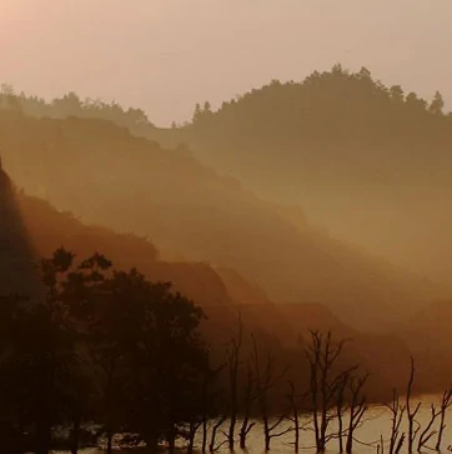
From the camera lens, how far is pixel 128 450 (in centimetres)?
5959

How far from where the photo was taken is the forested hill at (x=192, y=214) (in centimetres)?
14738

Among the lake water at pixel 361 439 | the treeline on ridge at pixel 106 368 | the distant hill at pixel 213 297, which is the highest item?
the distant hill at pixel 213 297

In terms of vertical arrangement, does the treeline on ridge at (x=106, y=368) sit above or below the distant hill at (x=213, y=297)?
below

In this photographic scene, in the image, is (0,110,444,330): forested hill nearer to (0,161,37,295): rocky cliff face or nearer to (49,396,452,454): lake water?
(0,161,37,295): rocky cliff face

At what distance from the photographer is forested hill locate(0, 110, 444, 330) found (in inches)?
5802

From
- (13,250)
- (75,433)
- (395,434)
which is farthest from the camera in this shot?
(13,250)

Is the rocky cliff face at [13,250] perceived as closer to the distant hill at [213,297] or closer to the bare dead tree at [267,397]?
the distant hill at [213,297]

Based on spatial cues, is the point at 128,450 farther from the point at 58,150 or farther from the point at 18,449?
the point at 58,150

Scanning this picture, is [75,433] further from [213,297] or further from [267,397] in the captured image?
[213,297]

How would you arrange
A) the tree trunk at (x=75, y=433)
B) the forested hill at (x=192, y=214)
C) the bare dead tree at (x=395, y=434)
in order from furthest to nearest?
the forested hill at (x=192, y=214) < the bare dead tree at (x=395, y=434) < the tree trunk at (x=75, y=433)

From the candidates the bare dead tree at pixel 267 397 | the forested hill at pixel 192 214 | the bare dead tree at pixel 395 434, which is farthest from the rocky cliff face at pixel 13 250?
the forested hill at pixel 192 214

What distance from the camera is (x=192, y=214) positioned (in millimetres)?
162875

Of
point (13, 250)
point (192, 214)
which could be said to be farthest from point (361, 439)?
point (192, 214)

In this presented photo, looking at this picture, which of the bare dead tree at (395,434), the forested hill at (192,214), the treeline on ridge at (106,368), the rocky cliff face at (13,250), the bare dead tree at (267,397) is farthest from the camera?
the forested hill at (192,214)
